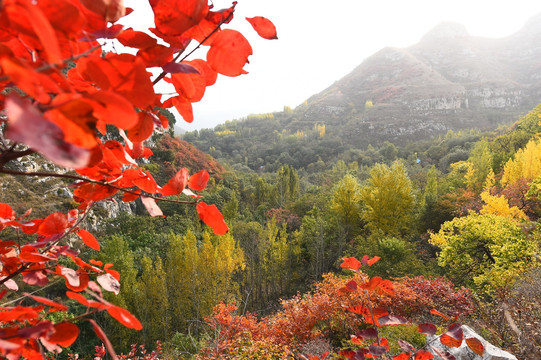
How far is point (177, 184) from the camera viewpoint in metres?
0.35

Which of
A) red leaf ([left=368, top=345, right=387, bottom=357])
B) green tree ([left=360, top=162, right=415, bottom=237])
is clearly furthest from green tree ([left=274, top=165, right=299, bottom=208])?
red leaf ([left=368, top=345, right=387, bottom=357])

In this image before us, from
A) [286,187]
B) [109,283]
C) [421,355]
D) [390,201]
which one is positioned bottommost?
[286,187]

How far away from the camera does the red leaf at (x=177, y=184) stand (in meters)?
0.35

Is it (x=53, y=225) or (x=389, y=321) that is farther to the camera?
(x=389, y=321)

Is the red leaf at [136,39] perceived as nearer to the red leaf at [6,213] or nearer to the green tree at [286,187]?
the red leaf at [6,213]

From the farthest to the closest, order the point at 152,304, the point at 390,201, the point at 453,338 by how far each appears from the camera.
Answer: the point at 390,201, the point at 152,304, the point at 453,338

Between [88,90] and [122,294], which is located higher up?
[88,90]

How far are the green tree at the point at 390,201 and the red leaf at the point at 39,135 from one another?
8.27 metres

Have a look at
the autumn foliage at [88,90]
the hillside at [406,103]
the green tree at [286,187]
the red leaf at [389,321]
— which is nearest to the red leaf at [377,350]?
the red leaf at [389,321]

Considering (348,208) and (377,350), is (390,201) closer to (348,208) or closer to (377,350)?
(348,208)

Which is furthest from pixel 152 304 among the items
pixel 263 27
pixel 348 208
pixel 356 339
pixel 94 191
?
pixel 263 27

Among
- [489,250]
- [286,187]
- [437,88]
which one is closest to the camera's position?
[489,250]

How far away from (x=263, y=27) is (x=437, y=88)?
171 ft

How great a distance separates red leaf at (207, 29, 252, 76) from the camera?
0.28 metres
